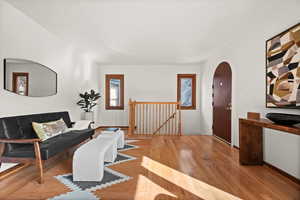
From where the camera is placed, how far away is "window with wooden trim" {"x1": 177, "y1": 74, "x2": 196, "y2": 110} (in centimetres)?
650

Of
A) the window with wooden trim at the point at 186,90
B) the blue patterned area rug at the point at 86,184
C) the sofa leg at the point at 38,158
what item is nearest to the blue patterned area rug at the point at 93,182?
the blue patterned area rug at the point at 86,184

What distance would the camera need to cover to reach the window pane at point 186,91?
6.52 m

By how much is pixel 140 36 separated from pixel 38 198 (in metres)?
3.20

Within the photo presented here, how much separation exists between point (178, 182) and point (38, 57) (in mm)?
3289

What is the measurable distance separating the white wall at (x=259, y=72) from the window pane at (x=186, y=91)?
6.88 feet

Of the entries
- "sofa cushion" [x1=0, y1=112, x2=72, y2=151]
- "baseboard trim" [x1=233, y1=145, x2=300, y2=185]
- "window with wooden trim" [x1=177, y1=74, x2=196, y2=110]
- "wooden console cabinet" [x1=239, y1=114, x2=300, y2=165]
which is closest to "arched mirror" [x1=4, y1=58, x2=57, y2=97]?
"sofa cushion" [x1=0, y1=112, x2=72, y2=151]

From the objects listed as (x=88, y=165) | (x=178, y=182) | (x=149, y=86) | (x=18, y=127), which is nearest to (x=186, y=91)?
(x=149, y=86)

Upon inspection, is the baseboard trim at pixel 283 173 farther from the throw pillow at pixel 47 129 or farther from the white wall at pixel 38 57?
the white wall at pixel 38 57

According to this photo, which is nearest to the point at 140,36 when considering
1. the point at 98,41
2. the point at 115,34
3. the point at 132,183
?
the point at 115,34

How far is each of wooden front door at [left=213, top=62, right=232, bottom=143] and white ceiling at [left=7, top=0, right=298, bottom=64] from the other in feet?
2.48

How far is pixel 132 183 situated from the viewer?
6.95 ft

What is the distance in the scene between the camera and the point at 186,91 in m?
6.54

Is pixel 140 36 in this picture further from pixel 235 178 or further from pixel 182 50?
pixel 235 178

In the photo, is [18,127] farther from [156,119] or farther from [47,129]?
[156,119]
